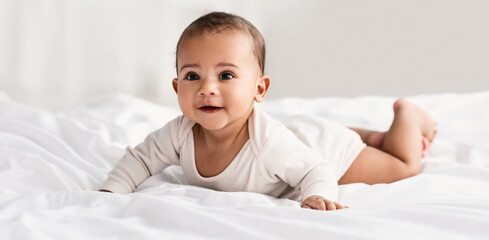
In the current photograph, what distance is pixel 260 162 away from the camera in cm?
126

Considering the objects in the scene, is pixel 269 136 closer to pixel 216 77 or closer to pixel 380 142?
pixel 216 77

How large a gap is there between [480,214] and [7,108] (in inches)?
61.2

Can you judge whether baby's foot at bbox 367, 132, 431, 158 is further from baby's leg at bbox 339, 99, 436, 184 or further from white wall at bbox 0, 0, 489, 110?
white wall at bbox 0, 0, 489, 110

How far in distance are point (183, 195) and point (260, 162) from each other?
18 centimetres

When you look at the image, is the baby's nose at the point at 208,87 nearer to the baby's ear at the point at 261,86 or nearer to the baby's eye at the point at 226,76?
the baby's eye at the point at 226,76

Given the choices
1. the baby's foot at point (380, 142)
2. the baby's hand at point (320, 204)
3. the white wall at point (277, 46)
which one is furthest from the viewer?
the white wall at point (277, 46)

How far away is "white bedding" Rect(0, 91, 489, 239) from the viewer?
0.90 m

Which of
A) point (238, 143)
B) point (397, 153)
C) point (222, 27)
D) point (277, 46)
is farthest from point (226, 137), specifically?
point (277, 46)

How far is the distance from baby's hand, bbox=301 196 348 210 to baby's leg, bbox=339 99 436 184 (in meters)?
0.33

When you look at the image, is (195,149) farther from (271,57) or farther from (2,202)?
Result: (271,57)

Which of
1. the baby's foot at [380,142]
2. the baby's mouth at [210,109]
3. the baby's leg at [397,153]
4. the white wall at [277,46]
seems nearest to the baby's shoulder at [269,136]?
the baby's mouth at [210,109]

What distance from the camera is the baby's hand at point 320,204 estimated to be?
1109 millimetres

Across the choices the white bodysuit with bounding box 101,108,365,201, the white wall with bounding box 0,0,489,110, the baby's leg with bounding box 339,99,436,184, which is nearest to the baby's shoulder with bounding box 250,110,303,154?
the white bodysuit with bounding box 101,108,365,201

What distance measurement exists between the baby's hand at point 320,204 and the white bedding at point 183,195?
0.03m
